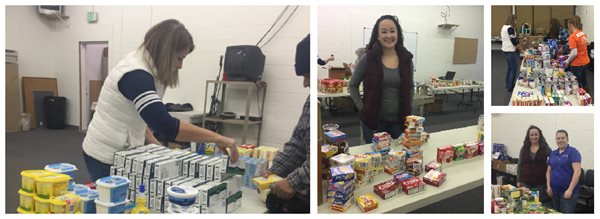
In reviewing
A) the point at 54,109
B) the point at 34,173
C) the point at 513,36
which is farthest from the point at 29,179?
the point at 513,36

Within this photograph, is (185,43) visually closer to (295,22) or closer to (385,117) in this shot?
(295,22)

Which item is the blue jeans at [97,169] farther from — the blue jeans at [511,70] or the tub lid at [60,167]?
the blue jeans at [511,70]

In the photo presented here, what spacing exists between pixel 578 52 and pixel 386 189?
1.52m

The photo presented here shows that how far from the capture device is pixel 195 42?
199 centimetres

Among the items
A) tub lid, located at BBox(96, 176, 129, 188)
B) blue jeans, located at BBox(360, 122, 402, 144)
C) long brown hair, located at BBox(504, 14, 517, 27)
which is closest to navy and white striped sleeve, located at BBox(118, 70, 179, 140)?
tub lid, located at BBox(96, 176, 129, 188)

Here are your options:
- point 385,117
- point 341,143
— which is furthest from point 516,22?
point 341,143

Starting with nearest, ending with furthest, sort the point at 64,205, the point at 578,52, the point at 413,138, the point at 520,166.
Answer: the point at 64,205
the point at 413,138
the point at 520,166
the point at 578,52

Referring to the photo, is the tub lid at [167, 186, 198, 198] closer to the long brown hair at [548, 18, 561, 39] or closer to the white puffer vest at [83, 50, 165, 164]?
the white puffer vest at [83, 50, 165, 164]

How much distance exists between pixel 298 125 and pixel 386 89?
1.54 ft

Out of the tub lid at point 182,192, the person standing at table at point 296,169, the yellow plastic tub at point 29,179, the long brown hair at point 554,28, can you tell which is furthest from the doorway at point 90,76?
the long brown hair at point 554,28

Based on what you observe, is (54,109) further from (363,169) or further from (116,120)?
(363,169)

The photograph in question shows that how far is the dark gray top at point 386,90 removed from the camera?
206 centimetres

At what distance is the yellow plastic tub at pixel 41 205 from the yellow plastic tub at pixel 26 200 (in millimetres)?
39

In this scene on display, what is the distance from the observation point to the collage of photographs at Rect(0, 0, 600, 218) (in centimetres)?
177
